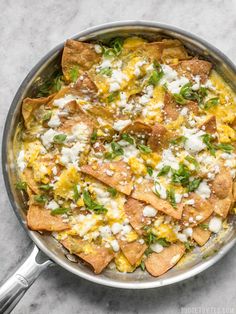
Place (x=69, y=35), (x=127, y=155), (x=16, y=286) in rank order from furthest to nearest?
(x=69, y=35)
(x=127, y=155)
(x=16, y=286)

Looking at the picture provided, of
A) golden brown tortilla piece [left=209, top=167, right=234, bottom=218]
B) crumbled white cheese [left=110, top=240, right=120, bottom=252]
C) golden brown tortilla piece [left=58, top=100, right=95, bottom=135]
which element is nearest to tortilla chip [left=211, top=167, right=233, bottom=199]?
golden brown tortilla piece [left=209, top=167, right=234, bottom=218]

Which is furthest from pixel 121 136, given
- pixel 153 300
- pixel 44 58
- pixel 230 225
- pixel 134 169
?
pixel 153 300

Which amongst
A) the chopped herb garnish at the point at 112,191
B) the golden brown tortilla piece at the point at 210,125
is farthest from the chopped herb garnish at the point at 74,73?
the golden brown tortilla piece at the point at 210,125

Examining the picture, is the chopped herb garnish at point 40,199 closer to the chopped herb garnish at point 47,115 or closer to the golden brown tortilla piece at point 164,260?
the chopped herb garnish at point 47,115

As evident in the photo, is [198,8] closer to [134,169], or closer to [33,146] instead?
[134,169]

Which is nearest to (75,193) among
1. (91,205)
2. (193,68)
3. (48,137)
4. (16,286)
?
(91,205)

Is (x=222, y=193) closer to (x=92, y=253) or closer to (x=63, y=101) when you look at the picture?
(x=92, y=253)

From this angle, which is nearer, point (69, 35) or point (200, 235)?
point (200, 235)
